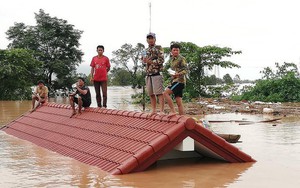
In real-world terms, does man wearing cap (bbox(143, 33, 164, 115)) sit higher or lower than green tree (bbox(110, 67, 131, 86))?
lower

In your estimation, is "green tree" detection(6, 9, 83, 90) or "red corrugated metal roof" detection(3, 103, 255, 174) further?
"green tree" detection(6, 9, 83, 90)

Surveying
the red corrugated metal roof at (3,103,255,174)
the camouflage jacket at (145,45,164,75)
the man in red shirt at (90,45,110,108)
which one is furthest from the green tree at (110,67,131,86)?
the camouflage jacket at (145,45,164,75)

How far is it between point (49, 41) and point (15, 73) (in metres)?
7.78

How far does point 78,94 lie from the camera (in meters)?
11.4

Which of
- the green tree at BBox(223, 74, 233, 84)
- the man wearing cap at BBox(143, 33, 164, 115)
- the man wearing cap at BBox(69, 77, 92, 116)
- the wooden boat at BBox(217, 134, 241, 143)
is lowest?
the wooden boat at BBox(217, 134, 241, 143)

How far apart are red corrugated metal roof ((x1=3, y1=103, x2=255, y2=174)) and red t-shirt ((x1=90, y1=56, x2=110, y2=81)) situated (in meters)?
1.07

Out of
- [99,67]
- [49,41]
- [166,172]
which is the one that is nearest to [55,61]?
[49,41]

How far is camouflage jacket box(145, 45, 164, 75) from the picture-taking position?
30.3 feet

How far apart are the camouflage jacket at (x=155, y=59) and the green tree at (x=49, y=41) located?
1305 inches

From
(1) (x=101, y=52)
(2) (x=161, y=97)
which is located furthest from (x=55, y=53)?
(2) (x=161, y=97)

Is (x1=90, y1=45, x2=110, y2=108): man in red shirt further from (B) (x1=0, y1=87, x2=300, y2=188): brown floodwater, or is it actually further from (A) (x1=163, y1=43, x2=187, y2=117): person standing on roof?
(A) (x1=163, y1=43, x2=187, y2=117): person standing on roof

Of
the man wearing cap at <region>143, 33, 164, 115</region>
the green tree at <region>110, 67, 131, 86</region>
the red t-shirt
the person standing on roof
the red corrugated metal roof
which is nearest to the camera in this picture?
the red corrugated metal roof

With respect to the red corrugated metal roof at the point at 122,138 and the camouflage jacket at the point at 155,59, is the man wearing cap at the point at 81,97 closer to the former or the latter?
the red corrugated metal roof at the point at 122,138

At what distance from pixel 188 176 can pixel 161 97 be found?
2.69 meters
